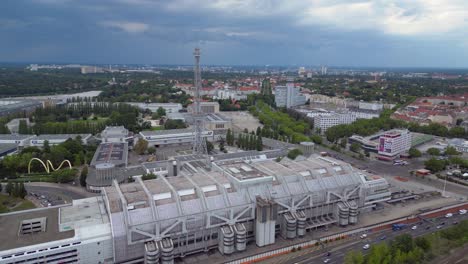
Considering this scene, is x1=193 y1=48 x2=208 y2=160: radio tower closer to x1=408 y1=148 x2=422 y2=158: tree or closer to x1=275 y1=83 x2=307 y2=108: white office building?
x1=408 y1=148 x2=422 y2=158: tree

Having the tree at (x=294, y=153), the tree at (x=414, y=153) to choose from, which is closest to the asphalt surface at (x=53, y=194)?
the tree at (x=294, y=153)

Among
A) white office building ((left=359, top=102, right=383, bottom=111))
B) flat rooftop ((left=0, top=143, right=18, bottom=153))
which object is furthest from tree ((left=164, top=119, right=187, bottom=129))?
white office building ((left=359, top=102, right=383, bottom=111))

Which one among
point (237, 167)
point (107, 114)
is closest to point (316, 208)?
point (237, 167)

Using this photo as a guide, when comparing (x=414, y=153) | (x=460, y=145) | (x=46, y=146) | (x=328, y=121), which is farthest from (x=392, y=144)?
(x=46, y=146)

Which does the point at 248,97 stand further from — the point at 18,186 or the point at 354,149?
the point at 18,186

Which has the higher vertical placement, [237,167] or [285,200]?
[237,167]
